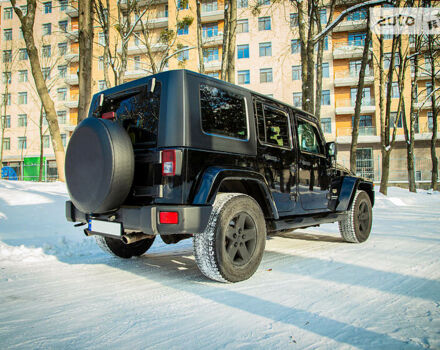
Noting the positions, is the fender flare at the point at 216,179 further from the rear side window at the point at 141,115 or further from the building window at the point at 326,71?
the building window at the point at 326,71

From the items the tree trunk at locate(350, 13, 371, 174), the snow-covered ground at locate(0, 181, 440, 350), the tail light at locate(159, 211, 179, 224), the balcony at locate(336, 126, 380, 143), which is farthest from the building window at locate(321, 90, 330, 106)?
the tail light at locate(159, 211, 179, 224)

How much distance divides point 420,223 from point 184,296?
6.72 metres

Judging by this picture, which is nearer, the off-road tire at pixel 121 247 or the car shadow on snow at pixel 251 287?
the car shadow on snow at pixel 251 287

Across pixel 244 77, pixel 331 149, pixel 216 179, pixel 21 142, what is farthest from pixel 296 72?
pixel 21 142

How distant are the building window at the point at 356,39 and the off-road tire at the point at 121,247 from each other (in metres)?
34.2

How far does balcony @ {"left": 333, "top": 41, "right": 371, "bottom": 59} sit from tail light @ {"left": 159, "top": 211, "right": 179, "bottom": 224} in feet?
111

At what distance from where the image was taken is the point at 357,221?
5.17 meters

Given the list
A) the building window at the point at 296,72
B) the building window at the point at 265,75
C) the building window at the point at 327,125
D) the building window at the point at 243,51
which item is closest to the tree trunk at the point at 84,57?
the building window at the point at 265,75

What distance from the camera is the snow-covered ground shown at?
6.34ft

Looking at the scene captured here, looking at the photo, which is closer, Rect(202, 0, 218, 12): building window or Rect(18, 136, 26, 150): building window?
Rect(202, 0, 218, 12): building window

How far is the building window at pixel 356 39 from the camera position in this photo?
1248 inches

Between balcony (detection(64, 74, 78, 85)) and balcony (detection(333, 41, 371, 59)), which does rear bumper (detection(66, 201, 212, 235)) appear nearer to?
balcony (detection(333, 41, 371, 59))

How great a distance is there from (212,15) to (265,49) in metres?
6.63

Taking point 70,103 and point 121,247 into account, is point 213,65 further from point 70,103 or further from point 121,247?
point 121,247
